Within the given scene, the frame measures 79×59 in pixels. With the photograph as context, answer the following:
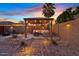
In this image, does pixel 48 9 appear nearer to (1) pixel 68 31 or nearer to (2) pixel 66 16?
(2) pixel 66 16

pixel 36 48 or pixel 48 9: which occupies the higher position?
pixel 48 9

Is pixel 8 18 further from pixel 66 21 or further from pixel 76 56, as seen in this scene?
pixel 76 56

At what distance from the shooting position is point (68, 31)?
3340 millimetres

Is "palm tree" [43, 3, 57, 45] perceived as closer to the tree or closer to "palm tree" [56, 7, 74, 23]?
the tree

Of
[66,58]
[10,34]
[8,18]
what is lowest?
[66,58]

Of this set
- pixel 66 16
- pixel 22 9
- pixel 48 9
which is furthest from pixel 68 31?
pixel 22 9

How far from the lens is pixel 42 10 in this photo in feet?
11.0

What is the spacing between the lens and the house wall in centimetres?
333

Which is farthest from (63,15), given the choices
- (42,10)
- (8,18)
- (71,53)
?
(8,18)

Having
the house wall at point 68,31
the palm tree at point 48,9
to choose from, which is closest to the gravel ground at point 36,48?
the house wall at point 68,31

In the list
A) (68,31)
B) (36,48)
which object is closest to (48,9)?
(68,31)

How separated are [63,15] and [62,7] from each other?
11 cm

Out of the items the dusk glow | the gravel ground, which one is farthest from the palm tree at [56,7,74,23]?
the gravel ground

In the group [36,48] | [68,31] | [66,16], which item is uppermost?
[66,16]
